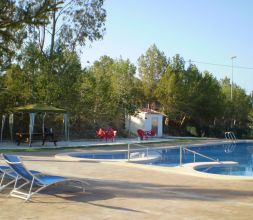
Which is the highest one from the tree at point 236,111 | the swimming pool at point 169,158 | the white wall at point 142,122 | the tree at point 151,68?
the tree at point 151,68

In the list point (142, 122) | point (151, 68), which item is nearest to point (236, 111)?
point (151, 68)

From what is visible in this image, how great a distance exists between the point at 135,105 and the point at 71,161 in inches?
762

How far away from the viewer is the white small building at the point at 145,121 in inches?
1395

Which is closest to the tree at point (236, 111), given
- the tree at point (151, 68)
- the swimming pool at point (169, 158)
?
the tree at point (151, 68)

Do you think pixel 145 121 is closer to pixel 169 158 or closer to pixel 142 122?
pixel 142 122

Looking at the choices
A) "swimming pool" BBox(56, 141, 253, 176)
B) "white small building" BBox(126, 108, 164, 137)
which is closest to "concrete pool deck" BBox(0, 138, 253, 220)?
"swimming pool" BBox(56, 141, 253, 176)

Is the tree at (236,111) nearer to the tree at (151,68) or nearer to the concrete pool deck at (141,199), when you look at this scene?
the tree at (151,68)

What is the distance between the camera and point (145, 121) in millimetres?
35375

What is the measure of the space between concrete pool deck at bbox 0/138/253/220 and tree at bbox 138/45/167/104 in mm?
31021

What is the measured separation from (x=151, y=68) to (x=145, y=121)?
9790 millimetres

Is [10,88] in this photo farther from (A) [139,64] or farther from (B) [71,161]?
(A) [139,64]

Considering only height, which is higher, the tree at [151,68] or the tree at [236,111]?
the tree at [151,68]

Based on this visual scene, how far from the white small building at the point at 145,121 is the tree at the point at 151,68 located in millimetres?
5804

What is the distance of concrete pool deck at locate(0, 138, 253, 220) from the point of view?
6496 millimetres
